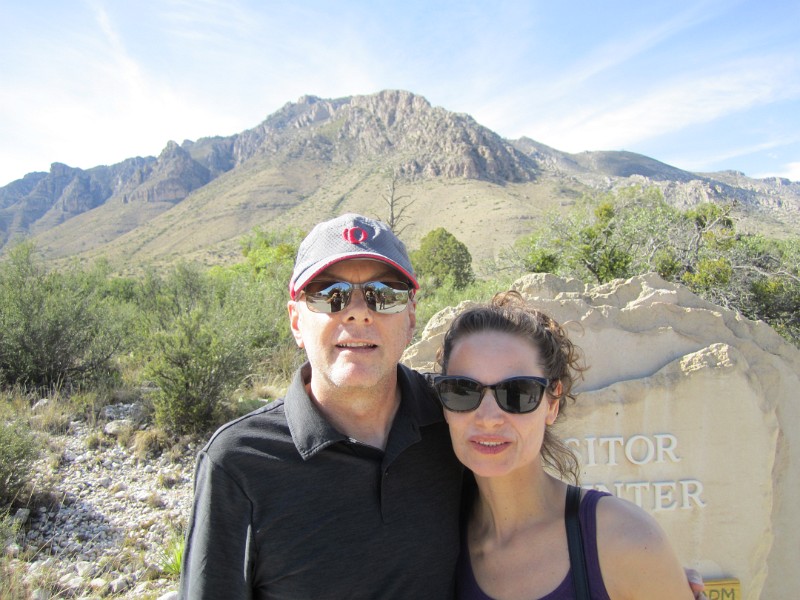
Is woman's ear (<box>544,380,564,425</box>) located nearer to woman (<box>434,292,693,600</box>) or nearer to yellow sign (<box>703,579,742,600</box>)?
woman (<box>434,292,693,600</box>)

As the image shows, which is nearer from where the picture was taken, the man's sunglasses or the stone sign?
the man's sunglasses

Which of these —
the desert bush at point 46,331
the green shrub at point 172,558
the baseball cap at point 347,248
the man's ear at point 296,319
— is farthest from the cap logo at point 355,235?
the desert bush at point 46,331

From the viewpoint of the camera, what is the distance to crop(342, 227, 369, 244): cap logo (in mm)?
1802

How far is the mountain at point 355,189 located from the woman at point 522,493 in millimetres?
10686

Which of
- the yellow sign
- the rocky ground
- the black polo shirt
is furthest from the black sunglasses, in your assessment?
the rocky ground

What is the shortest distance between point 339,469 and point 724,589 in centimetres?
305

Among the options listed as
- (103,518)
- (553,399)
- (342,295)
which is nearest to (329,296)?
(342,295)

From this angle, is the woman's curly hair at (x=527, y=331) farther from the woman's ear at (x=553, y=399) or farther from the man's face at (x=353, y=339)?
the man's face at (x=353, y=339)

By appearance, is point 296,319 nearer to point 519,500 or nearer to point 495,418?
point 495,418

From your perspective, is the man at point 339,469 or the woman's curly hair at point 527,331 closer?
the man at point 339,469

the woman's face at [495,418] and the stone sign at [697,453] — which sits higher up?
the woman's face at [495,418]

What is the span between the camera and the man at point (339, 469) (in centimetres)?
154

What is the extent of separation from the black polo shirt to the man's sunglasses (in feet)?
1.01

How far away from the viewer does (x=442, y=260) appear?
19.9m
